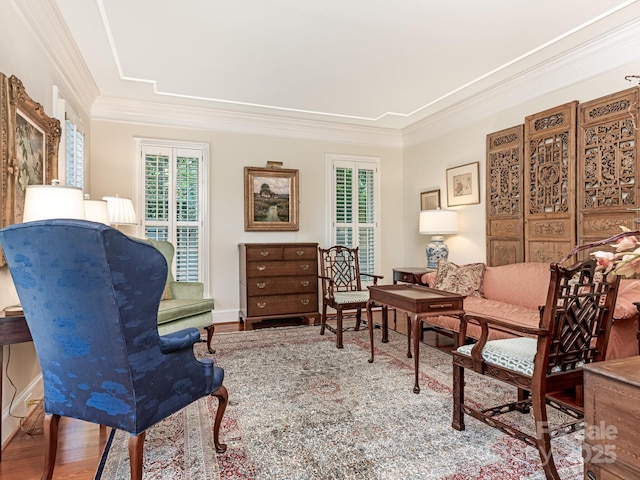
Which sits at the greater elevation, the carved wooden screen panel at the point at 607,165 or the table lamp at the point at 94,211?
the carved wooden screen panel at the point at 607,165

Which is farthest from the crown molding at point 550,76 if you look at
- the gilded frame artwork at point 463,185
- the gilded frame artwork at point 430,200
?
the gilded frame artwork at point 430,200

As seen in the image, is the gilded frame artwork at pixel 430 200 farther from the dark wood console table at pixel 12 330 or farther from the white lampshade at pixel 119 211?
the dark wood console table at pixel 12 330

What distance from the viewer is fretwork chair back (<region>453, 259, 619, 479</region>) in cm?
180

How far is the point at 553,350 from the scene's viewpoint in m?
1.87

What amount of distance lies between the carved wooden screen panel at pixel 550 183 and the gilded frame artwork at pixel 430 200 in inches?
57.3

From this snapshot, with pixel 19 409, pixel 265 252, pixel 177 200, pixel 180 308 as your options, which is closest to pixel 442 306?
pixel 180 308

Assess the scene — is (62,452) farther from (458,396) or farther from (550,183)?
(550,183)

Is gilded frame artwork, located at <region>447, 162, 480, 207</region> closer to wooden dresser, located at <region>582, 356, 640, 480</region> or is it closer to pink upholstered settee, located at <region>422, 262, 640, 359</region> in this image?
pink upholstered settee, located at <region>422, 262, 640, 359</region>

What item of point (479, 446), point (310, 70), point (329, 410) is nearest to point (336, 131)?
point (310, 70)

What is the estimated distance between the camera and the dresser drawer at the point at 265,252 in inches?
191

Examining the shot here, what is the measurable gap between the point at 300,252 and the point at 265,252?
472 mm

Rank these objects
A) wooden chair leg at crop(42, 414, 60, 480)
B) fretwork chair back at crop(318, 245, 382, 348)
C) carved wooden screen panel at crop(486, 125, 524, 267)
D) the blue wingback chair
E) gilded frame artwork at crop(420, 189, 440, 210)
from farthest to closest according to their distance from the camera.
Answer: gilded frame artwork at crop(420, 189, 440, 210)
carved wooden screen panel at crop(486, 125, 524, 267)
fretwork chair back at crop(318, 245, 382, 348)
wooden chair leg at crop(42, 414, 60, 480)
the blue wingback chair

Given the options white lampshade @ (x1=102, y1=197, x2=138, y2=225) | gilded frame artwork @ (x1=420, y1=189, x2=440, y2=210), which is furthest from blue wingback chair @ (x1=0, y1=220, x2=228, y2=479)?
gilded frame artwork @ (x1=420, y1=189, x2=440, y2=210)

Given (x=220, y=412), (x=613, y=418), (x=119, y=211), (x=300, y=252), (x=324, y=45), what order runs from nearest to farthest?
(x=613, y=418)
(x=220, y=412)
(x=324, y=45)
(x=119, y=211)
(x=300, y=252)
